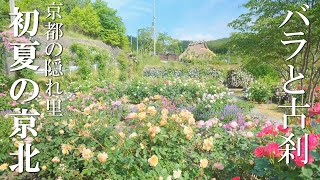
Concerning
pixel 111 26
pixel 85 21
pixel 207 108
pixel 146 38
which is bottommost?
pixel 207 108

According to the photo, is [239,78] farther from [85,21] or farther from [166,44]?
[166,44]

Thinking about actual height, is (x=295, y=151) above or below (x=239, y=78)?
below

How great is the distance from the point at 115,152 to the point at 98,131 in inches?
18.8

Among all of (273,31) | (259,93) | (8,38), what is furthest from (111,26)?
(273,31)

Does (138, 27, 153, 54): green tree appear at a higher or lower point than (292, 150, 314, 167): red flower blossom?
higher

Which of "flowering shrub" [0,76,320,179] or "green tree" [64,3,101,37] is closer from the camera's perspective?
"flowering shrub" [0,76,320,179]

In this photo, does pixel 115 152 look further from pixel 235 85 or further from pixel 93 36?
→ pixel 93 36

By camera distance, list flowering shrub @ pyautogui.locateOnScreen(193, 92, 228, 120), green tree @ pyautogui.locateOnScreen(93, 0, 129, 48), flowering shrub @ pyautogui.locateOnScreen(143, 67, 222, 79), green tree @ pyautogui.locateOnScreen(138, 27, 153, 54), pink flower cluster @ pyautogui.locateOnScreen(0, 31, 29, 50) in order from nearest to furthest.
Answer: flowering shrub @ pyautogui.locateOnScreen(193, 92, 228, 120) → pink flower cluster @ pyautogui.locateOnScreen(0, 31, 29, 50) → flowering shrub @ pyautogui.locateOnScreen(143, 67, 222, 79) → green tree @ pyautogui.locateOnScreen(93, 0, 129, 48) → green tree @ pyautogui.locateOnScreen(138, 27, 153, 54)

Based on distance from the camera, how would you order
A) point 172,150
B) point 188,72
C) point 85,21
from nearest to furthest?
point 172,150, point 188,72, point 85,21

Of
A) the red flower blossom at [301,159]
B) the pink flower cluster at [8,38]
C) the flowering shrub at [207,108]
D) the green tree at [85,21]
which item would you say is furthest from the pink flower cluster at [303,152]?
the green tree at [85,21]

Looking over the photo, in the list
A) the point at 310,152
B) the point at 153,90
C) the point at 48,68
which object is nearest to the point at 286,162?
the point at 310,152

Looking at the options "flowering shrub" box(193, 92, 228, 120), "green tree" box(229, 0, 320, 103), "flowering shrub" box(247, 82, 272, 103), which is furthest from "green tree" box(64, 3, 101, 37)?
"flowering shrub" box(193, 92, 228, 120)

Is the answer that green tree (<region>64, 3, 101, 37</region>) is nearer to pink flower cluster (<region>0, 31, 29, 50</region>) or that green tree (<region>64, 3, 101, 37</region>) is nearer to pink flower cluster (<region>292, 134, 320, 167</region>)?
pink flower cluster (<region>0, 31, 29, 50</region>)

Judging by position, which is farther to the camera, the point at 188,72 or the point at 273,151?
the point at 188,72
